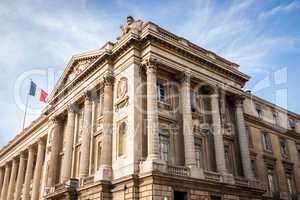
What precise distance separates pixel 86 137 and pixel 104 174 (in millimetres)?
5496

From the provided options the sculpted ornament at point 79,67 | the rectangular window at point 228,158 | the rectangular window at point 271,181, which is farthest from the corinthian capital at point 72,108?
the rectangular window at point 271,181

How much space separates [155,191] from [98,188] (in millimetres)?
5153

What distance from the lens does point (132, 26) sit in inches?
1184

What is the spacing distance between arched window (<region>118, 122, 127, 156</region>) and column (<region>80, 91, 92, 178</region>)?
13.3 feet

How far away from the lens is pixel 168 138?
1057 inches

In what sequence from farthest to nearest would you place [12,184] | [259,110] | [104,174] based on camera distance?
1. [12,184]
2. [259,110]
3. [104,174]

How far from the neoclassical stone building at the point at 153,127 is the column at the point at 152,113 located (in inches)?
3.0

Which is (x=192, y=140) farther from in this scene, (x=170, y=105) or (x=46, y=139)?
(x=46, y=139)

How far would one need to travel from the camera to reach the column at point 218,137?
27719mm

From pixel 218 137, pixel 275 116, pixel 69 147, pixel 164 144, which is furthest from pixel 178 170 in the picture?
pixel 275 116

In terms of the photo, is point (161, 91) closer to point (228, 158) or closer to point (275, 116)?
point (228, 158)

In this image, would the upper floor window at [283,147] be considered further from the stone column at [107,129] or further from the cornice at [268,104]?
the stone column at [107,129]

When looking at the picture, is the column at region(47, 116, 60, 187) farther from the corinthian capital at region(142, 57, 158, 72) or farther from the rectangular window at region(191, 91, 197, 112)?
the rectangular window at region(191, 91, 197, 112)

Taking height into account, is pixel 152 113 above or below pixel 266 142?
below
